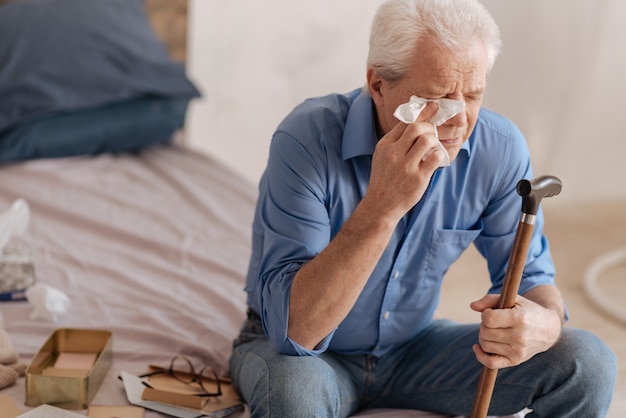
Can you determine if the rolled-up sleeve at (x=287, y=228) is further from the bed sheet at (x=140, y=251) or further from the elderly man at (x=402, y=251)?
the bed sheet at (x=140, y=251)

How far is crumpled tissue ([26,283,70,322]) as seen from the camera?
6.21ft

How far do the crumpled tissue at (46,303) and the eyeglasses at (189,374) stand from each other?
1.08 ft

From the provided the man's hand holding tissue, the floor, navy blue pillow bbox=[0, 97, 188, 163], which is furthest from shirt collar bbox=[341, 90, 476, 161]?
navy blue pillow bbox=[0, 97, 188, 163]

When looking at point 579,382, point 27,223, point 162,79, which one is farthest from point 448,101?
point 162,79

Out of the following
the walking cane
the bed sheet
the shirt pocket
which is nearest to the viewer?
the walking cane

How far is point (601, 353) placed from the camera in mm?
1523

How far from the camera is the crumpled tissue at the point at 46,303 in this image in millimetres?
1893

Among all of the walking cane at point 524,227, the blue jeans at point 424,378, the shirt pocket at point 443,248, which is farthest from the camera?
the shirt pocket at point 443,248

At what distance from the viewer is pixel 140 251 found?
88.9 inches

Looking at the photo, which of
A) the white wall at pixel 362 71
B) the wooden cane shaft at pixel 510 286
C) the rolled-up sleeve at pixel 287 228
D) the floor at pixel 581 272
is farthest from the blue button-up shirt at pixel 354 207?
the white wall at pixel 362 71

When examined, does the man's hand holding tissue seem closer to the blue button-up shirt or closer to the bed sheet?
the blue button-up shirt

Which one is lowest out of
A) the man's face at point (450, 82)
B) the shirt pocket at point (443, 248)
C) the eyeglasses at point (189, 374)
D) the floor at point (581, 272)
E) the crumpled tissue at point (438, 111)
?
the floor at point (581, 272)

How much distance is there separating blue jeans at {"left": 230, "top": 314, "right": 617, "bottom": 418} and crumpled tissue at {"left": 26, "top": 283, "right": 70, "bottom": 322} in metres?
0.47

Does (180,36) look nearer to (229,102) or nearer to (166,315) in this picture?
(229,102)
